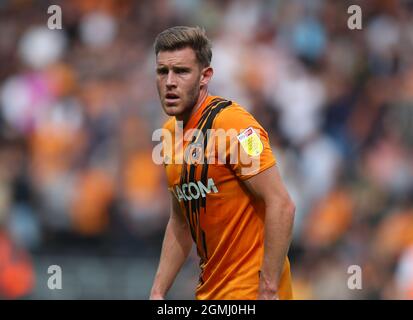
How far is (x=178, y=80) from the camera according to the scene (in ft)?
15.8

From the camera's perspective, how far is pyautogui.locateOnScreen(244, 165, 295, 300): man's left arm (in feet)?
14.7

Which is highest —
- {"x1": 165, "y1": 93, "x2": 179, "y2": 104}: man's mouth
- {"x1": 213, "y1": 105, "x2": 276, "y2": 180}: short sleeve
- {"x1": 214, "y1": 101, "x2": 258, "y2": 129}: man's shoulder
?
{"x1": 165, "y1": 93, "x2": 179, "y2": 104}: man's mouth

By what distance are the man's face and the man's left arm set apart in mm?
590

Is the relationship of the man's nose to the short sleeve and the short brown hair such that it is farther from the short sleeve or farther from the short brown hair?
the short sleeve

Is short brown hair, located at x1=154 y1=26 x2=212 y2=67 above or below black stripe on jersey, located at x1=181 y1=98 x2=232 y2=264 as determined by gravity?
above

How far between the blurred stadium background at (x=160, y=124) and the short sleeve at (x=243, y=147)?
410 cm

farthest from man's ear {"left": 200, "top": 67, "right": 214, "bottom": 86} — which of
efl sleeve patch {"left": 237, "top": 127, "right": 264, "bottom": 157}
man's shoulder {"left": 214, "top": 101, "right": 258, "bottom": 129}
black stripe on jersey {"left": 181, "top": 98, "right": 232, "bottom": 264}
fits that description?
efl sleeve patch {"left": 237, "top": 127, "right": 264, "bottom": 157}

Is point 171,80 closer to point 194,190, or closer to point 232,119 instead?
point 232,119

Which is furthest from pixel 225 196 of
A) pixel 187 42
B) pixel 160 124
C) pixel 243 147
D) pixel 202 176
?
pixel 160 124

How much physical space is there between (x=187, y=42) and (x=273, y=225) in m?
1.06

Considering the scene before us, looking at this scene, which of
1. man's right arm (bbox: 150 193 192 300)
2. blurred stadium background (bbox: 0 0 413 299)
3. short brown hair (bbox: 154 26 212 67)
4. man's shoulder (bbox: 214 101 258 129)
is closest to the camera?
man's shoulder (bbox: 214 101 258 129)

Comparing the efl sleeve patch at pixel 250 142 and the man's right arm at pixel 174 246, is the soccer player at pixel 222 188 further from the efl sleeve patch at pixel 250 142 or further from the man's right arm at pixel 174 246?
the man's right arm at pixel 174 246
